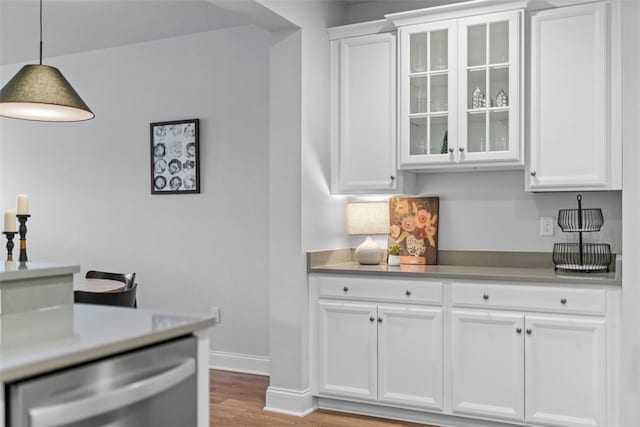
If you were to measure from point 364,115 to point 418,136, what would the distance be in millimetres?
382

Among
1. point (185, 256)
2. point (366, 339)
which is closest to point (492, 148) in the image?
point (366, 339)

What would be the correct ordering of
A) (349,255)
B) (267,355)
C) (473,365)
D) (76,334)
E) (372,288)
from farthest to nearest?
(267,355) < (349,255) < (372,288) < (473,365) < (76,334)

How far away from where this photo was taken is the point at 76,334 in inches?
61.9

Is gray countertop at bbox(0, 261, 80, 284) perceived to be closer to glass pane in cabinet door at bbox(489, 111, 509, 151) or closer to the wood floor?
the wood floor

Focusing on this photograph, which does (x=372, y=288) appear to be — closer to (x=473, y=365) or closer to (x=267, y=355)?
(x=473, y=365)

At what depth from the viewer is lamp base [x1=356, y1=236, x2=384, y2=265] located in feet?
13.0

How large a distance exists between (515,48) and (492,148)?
558mm

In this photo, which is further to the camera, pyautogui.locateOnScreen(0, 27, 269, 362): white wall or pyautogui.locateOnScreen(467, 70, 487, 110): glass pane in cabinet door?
pyautogui.locateOnScreen(0, 27, 269, 362): white wall

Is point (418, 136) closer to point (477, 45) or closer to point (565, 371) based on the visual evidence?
point (477, 45)

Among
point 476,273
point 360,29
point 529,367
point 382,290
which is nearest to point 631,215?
point 476,273

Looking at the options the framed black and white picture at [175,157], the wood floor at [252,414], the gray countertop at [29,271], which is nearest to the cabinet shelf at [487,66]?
the wood floor at [252,414]

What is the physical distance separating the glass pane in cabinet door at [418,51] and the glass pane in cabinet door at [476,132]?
0.42 meters

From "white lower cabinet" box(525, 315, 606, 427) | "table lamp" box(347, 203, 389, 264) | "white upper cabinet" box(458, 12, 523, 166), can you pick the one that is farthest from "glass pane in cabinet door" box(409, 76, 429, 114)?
"white lower cabinet" box(525, 315, 606, 427)

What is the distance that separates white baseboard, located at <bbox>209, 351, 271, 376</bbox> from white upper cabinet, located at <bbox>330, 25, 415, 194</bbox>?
1525 mm
